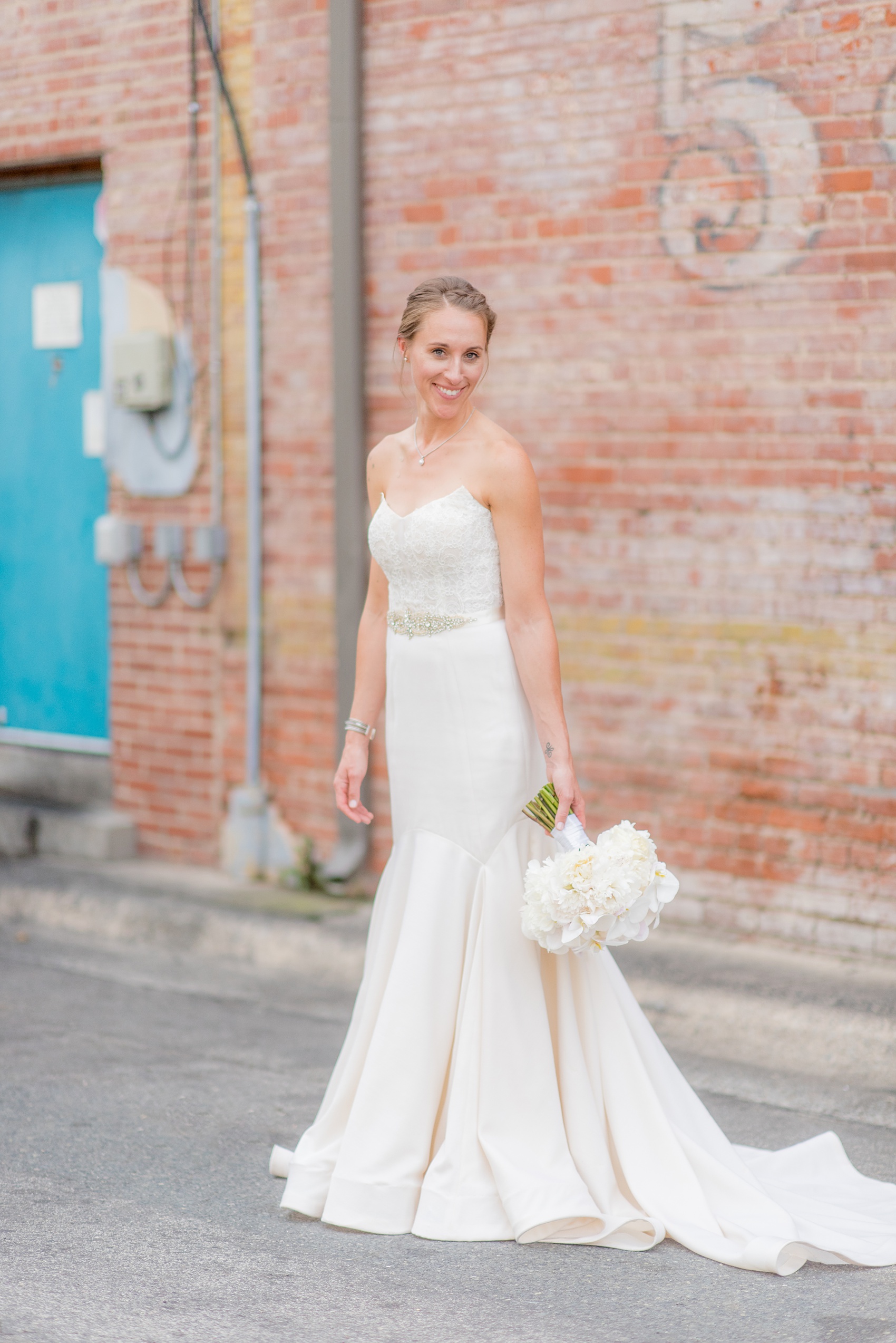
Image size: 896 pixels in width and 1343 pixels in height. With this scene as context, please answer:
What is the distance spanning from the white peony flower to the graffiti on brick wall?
104 inches

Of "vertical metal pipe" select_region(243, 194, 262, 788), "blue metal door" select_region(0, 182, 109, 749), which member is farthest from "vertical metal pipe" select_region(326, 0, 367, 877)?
"blue metal door" select_region(0, 182, 109, 749)

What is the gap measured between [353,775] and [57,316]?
176 inches

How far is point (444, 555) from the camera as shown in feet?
12.8

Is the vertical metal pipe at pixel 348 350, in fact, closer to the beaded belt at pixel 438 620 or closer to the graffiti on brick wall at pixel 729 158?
the graffiti on brick wall at pixel 729 158

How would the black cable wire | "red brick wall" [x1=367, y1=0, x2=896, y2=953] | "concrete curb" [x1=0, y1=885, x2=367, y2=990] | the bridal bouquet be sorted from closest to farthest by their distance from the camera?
the bridal bouquet
"red brick wall" [x1=367, y1=0, x2=896, y2=953]
"concrete curb" [x1=0, y1=885, x2=367, y2=990]
the black cable wire

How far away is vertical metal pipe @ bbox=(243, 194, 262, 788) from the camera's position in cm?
697

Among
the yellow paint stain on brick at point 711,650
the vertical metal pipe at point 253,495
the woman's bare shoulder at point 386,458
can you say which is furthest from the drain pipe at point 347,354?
the woman's bare shoulder at point 386,458

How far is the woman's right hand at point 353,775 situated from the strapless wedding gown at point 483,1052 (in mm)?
172

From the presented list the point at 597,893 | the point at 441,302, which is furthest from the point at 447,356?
the point at 597,893

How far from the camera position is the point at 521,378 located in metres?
6.30

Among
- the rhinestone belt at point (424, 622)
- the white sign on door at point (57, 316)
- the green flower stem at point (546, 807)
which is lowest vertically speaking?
the green flower stem at point (546, 807)

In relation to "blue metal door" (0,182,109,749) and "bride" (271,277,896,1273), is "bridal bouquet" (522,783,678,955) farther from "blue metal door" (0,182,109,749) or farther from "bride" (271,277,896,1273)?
"blue metal door" (0,182,109,749)

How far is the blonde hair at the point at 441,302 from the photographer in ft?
12.7

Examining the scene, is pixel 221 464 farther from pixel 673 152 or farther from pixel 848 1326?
pixel 848 1326
